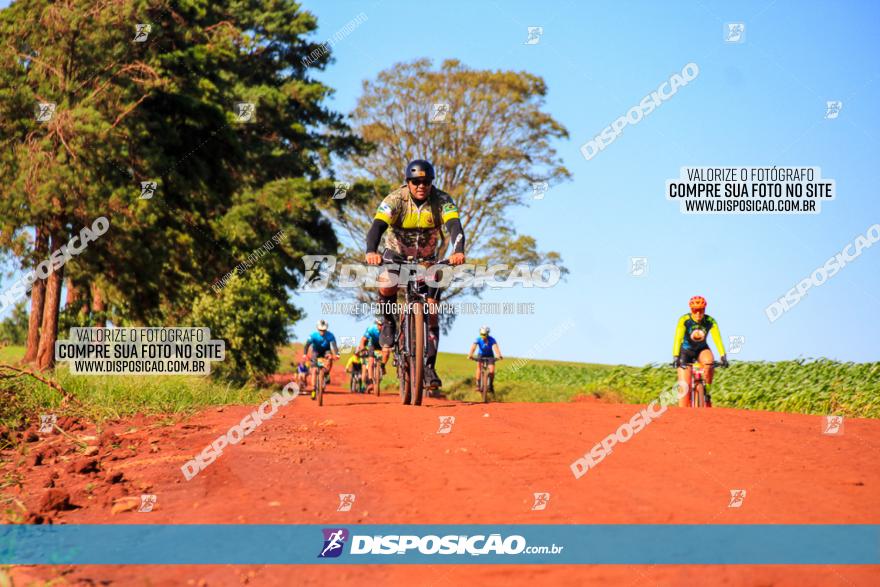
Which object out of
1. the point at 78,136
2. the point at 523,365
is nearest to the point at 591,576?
the point at 78,136

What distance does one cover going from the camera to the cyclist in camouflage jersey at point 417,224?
1043cm

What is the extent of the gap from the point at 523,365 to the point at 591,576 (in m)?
38.2

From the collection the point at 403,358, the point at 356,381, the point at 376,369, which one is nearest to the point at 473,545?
the point at 403,358

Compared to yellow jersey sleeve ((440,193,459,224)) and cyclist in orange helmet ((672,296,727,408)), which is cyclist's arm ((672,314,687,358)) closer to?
cyclist in orange helmet ((672,296,727,408))

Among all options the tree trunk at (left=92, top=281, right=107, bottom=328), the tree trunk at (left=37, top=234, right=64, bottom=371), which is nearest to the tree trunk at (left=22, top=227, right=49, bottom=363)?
the tree trunk at (left=37, top=234, right=64, bottom=371)

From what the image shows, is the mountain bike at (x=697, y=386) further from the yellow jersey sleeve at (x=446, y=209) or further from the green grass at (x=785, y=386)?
the yellow jersey sleeve at (x=446, y=209)

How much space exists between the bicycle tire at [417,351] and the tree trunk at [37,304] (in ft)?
41.5

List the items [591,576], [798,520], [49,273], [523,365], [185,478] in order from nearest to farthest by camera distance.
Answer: [591,576] → [798,520] → [185,478] → [49,273] → [523,365]

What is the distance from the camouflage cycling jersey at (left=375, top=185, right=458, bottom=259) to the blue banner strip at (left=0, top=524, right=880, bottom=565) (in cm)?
593

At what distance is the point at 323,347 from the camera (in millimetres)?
17219

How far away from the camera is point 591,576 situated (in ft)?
13.8

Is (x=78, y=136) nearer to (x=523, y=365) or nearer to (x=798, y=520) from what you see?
(x=798, y=520)

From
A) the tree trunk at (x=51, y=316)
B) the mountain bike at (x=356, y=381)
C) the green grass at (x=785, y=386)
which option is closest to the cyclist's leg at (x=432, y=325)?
the green grass at (x=785, y=386)

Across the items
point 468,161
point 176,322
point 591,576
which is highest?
point 468,161
